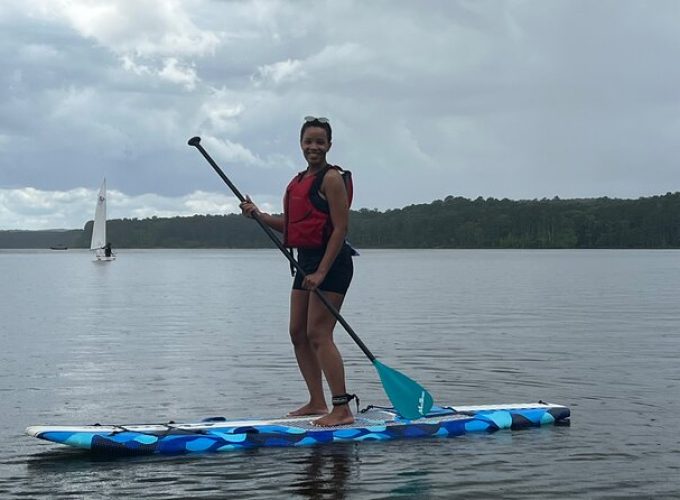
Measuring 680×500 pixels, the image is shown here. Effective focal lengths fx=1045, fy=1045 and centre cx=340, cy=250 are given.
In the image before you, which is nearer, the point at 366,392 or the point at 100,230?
the point at 366,392

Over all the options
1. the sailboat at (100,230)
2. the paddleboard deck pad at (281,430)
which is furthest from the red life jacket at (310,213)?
the sailboat at (100,230)

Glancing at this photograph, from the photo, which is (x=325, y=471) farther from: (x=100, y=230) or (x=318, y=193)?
(x=100, y=230)

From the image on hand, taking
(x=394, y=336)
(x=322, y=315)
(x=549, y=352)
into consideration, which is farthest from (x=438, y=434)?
(x=394, y=336)

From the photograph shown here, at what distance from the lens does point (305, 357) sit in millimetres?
8578

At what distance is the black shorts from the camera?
815cm

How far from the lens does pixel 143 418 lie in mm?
9570

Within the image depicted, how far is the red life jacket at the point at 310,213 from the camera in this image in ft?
26.5

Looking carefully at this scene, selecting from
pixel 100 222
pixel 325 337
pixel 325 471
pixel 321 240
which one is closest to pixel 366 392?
pixel 325 337

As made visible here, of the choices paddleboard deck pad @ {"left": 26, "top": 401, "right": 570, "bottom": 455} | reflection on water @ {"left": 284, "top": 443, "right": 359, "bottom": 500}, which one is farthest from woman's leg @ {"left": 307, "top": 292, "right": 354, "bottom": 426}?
reflection on water @ {"left": 284, "top": 443, "right": 359, "bottom": 500}

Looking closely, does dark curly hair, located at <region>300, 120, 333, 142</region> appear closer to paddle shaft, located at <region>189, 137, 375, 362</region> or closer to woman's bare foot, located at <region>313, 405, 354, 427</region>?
paddle shaft, located at <region>189, 137, 375, 362</region>

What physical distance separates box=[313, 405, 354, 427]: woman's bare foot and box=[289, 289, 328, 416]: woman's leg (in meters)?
0.36

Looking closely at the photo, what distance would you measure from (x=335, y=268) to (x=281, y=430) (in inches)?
51.7

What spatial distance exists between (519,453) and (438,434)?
77cm

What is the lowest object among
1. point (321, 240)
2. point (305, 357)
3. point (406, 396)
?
point (406, 396)
